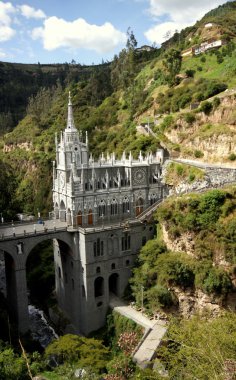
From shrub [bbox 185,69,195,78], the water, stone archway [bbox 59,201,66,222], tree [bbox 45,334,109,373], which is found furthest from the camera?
shrub [bbox 185,69,195,78]

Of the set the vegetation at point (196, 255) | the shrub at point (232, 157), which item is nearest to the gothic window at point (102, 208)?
the vegetation at point (196, 255)

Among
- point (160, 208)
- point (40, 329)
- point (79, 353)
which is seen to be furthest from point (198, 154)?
point (79, 353)

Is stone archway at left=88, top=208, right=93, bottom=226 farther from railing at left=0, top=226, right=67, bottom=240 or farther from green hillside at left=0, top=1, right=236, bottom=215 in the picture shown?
green hillside at left=0, top=1, right=236, bottom=215

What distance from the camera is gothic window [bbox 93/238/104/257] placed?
46000mm

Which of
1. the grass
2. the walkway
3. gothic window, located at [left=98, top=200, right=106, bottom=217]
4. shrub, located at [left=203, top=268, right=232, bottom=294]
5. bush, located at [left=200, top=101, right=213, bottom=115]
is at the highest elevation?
bush, located at [left=200, top=101, right=213, bottom=115]

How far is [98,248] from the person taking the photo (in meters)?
46.3

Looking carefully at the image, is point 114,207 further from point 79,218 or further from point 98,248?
point 98,248

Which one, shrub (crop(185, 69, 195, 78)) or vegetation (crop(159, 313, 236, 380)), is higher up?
shrub (crop(185, 69, 195, 78))

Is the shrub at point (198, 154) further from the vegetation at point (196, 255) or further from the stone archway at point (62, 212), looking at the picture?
the stone archway at point (62, 212)

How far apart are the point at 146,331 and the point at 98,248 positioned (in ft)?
39.4

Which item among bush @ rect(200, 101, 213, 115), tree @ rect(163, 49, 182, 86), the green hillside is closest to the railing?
the green hillside

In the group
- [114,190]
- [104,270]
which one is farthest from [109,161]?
[104,270]

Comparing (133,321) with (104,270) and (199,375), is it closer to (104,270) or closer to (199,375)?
(104,270)

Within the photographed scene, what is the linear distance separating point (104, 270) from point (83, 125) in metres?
56.1
